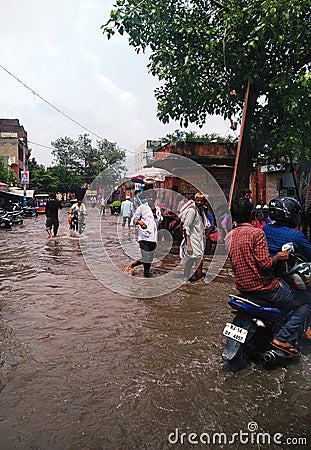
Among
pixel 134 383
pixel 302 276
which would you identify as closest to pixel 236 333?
pixel 302 276

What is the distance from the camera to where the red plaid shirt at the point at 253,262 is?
379 centimetres

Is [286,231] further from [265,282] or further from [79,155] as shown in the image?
[79,155]

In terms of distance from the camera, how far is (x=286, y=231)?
403 centimetres

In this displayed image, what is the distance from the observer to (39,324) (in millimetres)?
5234

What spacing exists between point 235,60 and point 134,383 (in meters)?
8.04

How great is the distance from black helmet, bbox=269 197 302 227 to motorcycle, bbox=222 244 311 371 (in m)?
0.37

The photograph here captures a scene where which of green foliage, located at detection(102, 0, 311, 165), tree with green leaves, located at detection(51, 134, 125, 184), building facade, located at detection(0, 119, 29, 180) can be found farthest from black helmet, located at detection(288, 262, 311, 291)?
tree with green leaves, located at detection(51, 134, 125, 184)

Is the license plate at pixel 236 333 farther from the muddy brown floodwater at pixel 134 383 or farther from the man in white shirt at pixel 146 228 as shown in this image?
the man in white shirt at pixel 146 228

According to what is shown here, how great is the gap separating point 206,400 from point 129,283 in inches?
178

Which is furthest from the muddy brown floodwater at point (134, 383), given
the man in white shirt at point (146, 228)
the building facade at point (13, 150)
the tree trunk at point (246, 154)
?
the building facade at point (13, 150)

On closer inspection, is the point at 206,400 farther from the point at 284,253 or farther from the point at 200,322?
the point at 200,322

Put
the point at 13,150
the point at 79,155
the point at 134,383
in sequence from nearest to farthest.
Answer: the point at 134,383 < the point at 13,150 < the point at 79,155

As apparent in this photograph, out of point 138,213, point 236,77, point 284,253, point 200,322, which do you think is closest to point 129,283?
point 138,213

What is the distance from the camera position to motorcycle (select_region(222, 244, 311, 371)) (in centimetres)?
379
